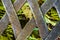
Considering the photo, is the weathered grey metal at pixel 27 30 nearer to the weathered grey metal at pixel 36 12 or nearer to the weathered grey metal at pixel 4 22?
the weathered grey metal at pixel 36 12

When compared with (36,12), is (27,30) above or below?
below

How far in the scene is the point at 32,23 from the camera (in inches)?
81.4

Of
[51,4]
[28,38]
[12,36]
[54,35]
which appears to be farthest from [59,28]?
[12,36]

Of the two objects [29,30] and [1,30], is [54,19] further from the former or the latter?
[1,30]

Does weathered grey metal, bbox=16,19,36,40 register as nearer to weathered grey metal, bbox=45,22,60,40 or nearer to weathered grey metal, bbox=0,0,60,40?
weathered grey metal, bbox=0,0,60,40

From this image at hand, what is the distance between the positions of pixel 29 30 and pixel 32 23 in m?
0.11

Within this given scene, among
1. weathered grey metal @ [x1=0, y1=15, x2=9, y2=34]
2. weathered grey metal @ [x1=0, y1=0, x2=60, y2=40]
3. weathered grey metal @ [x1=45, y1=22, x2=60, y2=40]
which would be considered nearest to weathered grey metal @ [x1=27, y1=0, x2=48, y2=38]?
weathered grey metal @ [x1=0, y1=0, x2=60, y2=40]

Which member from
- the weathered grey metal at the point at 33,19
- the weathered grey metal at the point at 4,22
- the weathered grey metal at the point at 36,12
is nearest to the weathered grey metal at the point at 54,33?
the weathered grey metal at the point at 33,19

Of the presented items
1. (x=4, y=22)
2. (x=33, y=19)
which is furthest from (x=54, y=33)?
(x=4, y=22)

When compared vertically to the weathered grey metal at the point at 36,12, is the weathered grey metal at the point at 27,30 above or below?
below

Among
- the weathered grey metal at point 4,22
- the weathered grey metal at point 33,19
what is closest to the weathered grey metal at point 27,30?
the weathered grey metal at point 33,19

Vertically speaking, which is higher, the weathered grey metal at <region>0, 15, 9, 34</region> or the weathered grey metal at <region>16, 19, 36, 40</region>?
the weathered grey metal at <region>0, 15, 9, 34</region>

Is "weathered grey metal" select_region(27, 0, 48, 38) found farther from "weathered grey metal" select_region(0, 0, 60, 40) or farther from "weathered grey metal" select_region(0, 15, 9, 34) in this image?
"weathered grey metal" select_region(0, 15, 9, 34)

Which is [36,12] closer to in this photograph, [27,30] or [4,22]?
[27,30]
